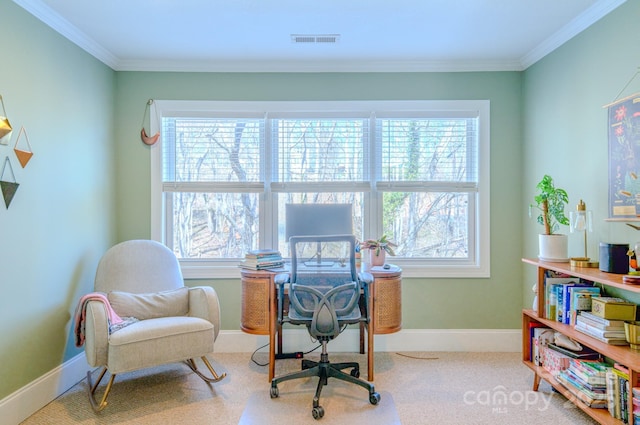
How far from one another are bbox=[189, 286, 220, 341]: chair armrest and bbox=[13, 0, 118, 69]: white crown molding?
2.06 metres

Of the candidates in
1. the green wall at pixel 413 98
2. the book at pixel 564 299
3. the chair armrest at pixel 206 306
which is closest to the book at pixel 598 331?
the book at pixel 564 299

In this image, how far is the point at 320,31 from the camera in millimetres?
2637

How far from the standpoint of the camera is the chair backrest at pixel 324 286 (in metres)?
2.29

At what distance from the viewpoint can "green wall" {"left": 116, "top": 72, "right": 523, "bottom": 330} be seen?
322cm

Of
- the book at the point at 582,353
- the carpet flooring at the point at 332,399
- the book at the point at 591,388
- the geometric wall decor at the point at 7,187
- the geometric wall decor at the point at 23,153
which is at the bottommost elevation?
the carpet flooring at the point at 332,399

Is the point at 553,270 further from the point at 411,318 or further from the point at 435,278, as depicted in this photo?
the point at 411,318

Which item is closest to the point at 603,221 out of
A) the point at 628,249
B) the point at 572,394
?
the point at 628,249

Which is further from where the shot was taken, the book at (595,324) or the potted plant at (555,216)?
the potted plant at (555,216)

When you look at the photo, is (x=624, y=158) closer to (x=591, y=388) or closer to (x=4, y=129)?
(x=591, y=388)

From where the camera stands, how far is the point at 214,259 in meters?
3.30

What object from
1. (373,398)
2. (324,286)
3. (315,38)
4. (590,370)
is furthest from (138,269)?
(590,370)

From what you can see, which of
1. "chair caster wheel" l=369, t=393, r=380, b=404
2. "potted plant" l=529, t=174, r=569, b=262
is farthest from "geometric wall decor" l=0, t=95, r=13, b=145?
"potted plant" l=529, t=174, r=569, b=262

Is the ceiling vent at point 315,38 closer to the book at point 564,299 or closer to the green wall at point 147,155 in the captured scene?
the green wall at point 147,155

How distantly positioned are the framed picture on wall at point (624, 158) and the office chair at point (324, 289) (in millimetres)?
1586
